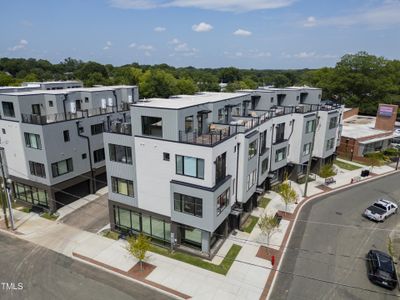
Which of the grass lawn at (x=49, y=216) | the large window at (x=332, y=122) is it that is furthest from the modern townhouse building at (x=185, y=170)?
the large window at (x=332, y=122)

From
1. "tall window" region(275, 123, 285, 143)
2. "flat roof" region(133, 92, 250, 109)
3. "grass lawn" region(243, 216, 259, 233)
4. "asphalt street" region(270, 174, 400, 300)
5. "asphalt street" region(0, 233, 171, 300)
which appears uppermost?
"flat roof" region(133, 92, 250, 109)

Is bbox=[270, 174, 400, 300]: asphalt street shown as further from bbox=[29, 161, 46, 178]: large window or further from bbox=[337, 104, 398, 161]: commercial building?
bbox=[29, 161, 46, 178]: large window

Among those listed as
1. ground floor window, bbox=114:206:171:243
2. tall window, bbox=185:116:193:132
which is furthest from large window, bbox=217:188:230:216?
tall window, bbox=185:116:193:132

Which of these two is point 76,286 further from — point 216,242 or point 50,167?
point 50,167

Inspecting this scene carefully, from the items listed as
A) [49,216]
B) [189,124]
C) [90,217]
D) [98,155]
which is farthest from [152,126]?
[49,216]

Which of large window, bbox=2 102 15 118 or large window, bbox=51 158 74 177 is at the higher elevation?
large window, bbox=2 102 15 118

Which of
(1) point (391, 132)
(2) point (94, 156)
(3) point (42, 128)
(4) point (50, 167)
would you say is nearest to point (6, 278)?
(4) point (50, 167)
